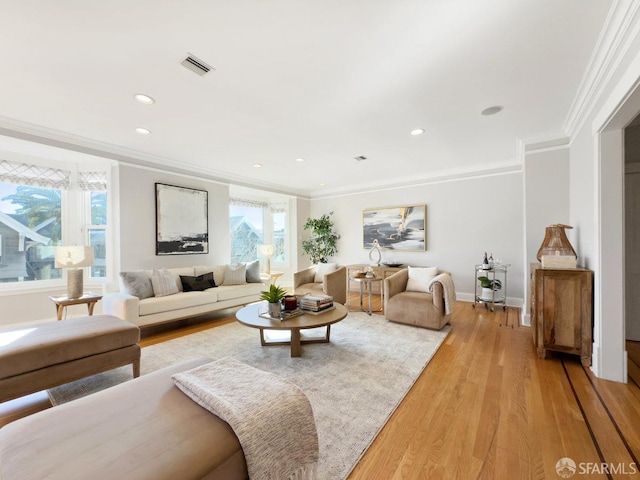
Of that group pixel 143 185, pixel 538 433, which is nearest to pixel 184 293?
pixel 143 185

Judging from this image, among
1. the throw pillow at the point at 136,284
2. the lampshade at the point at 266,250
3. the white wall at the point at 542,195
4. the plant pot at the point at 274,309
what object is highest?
the white wall at the point at 542,195

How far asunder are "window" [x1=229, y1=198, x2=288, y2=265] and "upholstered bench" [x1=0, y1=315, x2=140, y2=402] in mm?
4479

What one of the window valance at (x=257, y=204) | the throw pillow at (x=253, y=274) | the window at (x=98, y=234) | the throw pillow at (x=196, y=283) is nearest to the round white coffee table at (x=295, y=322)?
the throw pillow at (x=196, y=283)

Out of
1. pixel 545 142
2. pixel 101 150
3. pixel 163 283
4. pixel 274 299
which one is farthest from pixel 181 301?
pixel 545 142

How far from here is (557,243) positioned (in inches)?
113

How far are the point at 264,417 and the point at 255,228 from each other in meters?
6.55

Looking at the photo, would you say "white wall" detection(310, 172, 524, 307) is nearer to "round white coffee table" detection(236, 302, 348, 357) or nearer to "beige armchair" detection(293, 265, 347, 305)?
"beige armchair" detection(293, 265, 347, 305)

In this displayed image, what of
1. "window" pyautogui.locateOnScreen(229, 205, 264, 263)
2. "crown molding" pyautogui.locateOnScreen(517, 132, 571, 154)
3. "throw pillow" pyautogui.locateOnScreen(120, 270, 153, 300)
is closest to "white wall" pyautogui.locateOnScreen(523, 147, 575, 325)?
"crown molding" pyautogui.locateOnScreen(517, 132, 571, 154)

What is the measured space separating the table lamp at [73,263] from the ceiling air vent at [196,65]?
2887mm

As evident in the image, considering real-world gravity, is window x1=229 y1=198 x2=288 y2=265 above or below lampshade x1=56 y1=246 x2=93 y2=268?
above

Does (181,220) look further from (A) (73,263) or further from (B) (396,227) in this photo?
(B) (396,227)

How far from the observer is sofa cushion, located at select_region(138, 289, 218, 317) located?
3489 millimetres

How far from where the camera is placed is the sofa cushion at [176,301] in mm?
3489

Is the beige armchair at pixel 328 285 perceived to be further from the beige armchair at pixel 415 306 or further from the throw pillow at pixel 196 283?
the throw pillow at pixel 196 283
